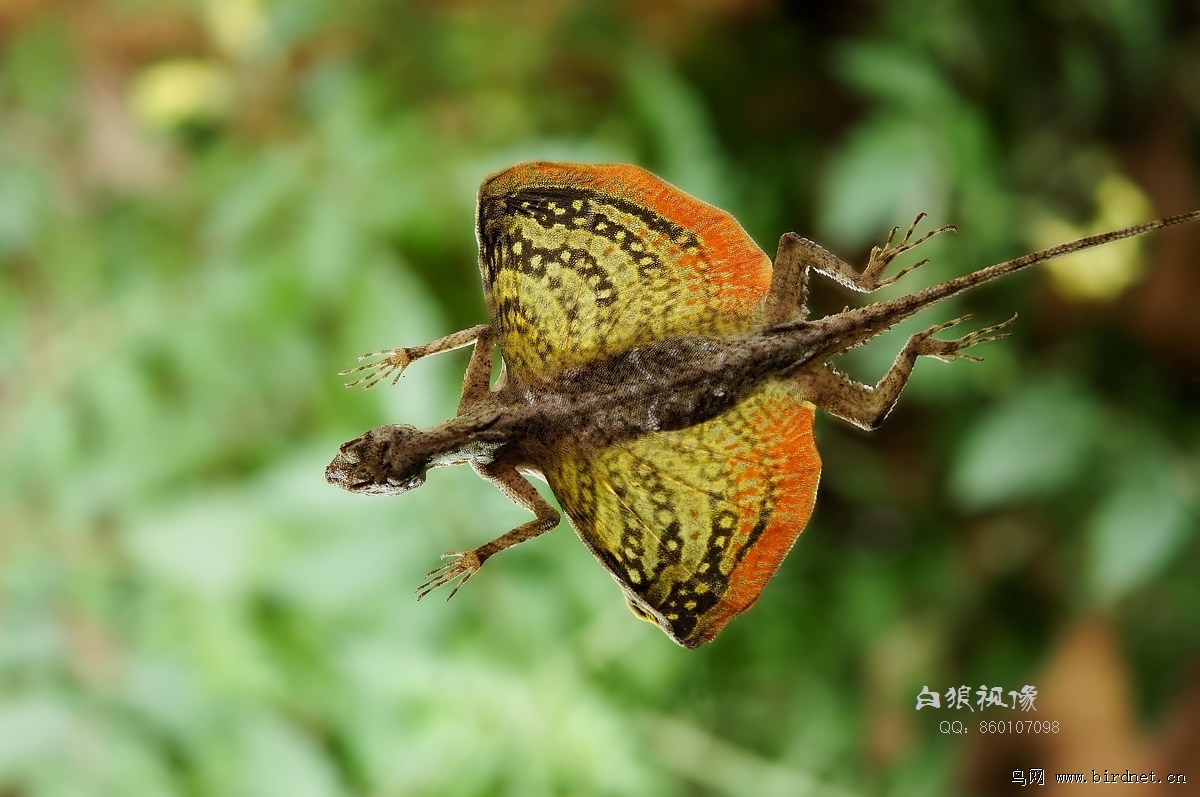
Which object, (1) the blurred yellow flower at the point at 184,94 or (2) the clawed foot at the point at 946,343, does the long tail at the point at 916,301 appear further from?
(1) the blurred yellow flower at the point at 184,94

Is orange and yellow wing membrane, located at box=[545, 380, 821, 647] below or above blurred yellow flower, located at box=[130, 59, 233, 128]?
below

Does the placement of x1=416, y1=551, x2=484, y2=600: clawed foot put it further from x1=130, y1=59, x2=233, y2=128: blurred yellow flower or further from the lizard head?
x1=130, y1=59, x2=233, y2=128: blurred yellow flower

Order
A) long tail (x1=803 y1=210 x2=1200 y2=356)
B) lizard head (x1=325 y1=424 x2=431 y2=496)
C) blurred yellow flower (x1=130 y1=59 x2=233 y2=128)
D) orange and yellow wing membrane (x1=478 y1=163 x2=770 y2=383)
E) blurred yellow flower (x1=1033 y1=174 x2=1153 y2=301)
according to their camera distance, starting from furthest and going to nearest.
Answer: blurred yellow flower (x1=130 y1=59 x2=233 y2=128) → blurred yellow flower (x1=1033 y1=174 x2=1153 y2=301) → orange and yellow wing membrane (x1=478 y1=163 x2=770 y2=383) → lizard head (x1=325 y1=424 x2=431 y2=496) → long tail (x1=803 y1=210 x2=1200 y2=356)

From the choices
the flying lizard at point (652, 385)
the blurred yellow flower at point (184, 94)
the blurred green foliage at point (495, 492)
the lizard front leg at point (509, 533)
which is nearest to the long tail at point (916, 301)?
the flying lizard at point (652, 385)

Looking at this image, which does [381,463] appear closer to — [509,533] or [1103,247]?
[509,533]

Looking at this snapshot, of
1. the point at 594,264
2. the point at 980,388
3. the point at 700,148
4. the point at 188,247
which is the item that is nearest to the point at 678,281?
the point at 594,264

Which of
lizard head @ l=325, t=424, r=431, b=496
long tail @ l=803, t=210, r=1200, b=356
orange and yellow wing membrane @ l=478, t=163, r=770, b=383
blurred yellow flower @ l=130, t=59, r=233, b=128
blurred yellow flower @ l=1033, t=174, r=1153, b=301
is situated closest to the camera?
long tail @ l=803, t=210, r=1200, b=356

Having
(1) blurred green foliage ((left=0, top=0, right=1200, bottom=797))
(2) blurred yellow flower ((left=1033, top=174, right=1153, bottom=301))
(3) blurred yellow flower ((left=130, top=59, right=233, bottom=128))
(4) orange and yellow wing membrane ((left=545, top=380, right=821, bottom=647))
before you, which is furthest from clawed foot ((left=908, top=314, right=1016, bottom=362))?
(3) blurred yellow flower ((left=130, top=59, right=233, bottom=128))

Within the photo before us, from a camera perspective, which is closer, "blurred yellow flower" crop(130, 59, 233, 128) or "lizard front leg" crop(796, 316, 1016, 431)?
"lizard front leg" crop(796, 316, 1016, 431)
